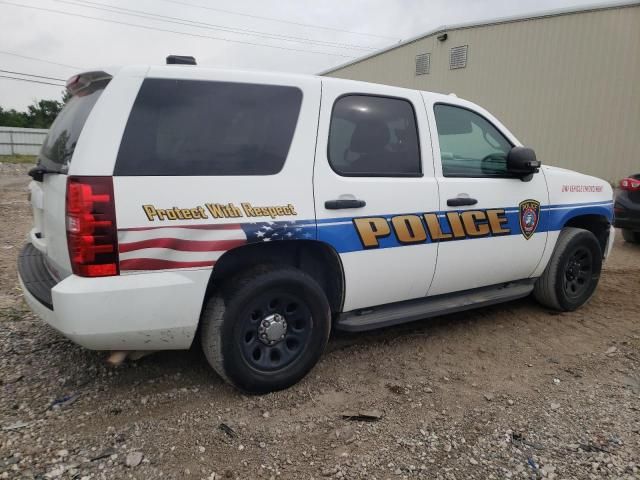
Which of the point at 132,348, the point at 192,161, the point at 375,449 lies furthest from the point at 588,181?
the point at 132,348

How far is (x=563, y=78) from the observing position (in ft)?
45.6

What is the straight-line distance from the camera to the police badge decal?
393cm

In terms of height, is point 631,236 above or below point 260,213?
below

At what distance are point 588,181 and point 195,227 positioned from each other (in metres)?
3.71

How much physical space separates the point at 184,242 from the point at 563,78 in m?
14.4

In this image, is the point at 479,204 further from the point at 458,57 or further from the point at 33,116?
the point at 33,116

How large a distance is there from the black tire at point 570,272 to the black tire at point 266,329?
2425 millimetres

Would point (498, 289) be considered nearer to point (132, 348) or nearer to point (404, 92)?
point (404, 92)

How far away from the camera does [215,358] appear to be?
2.77m

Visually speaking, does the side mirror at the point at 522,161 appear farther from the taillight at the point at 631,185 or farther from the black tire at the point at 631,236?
the black tire at the point at 631,236

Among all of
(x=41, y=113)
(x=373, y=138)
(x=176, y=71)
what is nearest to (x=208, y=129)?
(x=176, y=71)

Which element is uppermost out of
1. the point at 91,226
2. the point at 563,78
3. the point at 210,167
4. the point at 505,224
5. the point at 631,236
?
the point at 563,78

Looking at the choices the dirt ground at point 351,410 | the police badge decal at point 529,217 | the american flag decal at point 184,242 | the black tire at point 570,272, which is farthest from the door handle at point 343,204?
the black tire at point 570,272

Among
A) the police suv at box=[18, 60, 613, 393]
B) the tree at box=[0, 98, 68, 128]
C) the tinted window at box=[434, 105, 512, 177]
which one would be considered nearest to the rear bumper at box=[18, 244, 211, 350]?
the police suv at box=[18, 60, 613, 393]
